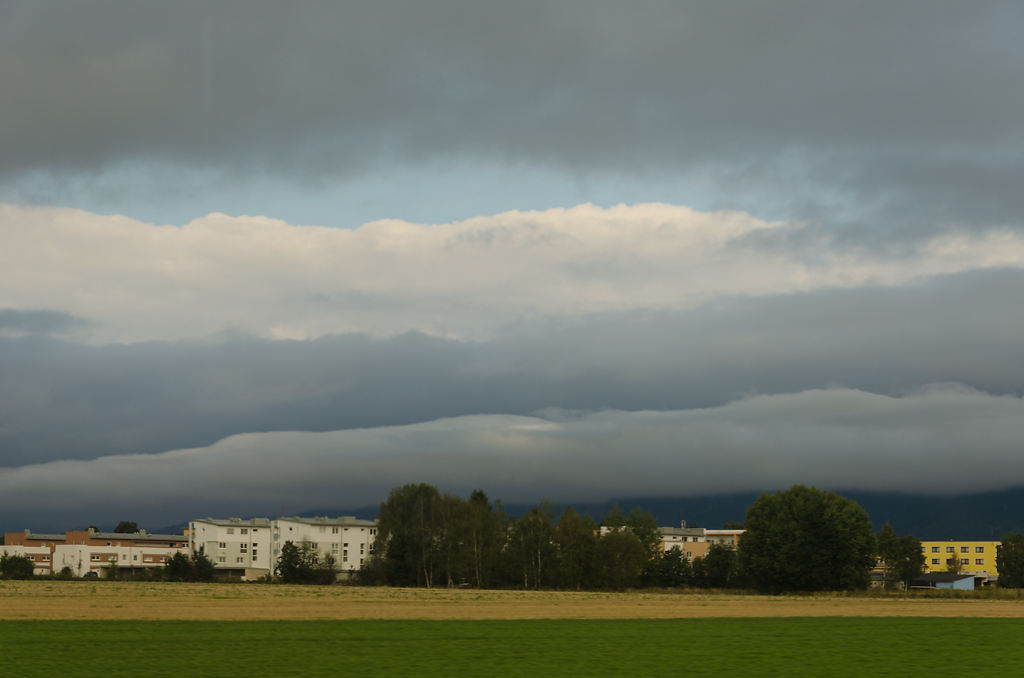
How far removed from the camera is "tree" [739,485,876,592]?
144 m

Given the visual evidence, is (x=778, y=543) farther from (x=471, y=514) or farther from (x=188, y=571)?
(x=188, y=571)

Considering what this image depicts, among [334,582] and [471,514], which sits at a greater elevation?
[471,514]

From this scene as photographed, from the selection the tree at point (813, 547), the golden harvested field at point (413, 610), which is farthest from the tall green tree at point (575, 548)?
the golden harvested field at point (413, 610)

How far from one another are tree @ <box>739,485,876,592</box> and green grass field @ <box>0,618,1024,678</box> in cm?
7393

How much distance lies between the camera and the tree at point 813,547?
474 feet

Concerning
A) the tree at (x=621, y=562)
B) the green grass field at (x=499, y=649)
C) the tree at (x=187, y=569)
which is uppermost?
the green grass field at (x=499, y=649)

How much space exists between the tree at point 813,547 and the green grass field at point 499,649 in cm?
7393

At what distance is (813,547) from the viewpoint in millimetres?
146000

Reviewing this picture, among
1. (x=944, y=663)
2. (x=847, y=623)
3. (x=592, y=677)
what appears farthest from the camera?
(x=847, y=623)

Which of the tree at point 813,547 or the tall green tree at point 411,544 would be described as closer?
the tree at point 813,547

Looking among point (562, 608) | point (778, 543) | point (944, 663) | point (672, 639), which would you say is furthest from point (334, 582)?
point (944, 663)

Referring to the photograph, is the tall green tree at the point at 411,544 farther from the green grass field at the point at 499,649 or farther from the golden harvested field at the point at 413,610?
the green grass field at the point at 499,649

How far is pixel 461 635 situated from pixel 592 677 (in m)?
21.2

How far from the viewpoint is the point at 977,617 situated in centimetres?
8600
